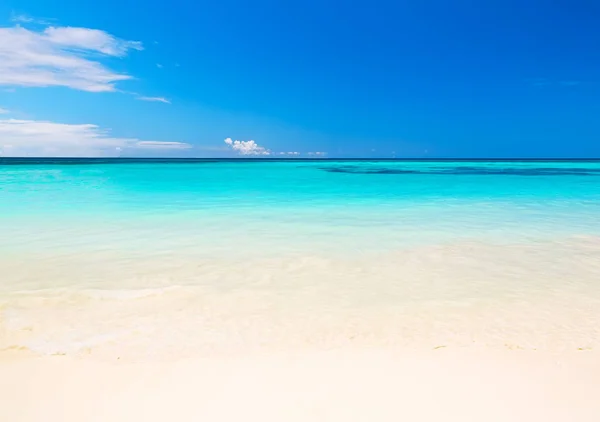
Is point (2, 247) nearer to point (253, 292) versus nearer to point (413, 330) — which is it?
point (253, 292)

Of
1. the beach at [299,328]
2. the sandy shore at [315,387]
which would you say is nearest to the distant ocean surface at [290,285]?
the beach at [299,328]

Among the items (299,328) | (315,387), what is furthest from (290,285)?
(315,387)

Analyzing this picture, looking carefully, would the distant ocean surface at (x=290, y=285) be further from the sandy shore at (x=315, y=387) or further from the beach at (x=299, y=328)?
the sandy shore at (x=315, y=387)

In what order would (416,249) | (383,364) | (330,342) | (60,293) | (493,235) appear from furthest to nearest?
(493,235)
(416,249)
(60,293)
(330,342)
(383,364)

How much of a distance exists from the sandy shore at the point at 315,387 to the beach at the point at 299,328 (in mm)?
11

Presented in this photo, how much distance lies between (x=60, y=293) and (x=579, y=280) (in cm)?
542

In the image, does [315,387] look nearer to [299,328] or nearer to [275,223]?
[299,328]

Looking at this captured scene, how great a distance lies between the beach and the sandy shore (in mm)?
11

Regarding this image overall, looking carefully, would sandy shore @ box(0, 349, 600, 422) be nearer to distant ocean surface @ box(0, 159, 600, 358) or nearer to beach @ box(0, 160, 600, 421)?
beach @ box(0, 160, 600, 421)

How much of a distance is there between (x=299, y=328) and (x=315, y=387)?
0.82 m

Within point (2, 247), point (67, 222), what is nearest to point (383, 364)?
point (2, 247)

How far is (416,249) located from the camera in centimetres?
594

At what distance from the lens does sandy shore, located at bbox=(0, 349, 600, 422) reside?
222 cm

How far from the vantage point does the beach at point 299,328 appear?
91.4 inches
